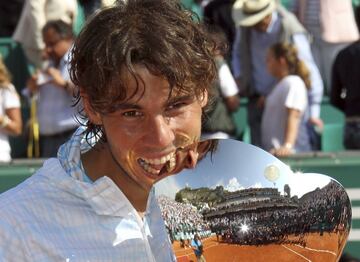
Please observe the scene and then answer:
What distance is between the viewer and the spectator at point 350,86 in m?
6.50

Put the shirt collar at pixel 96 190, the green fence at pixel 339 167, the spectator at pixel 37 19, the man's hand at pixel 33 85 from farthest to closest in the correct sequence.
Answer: the spectator at pixel 37 19 → the man's hand at pixel 33 85 → the green fence at pixel 339 167 → the shirt collar at pixel 96 190

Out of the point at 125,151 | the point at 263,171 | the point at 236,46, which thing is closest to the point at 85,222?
the point at 125,151

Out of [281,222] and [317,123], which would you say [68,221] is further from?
[317,123]

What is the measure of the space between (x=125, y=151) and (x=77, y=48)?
21 centimetres

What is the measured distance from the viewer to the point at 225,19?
759 centimetres

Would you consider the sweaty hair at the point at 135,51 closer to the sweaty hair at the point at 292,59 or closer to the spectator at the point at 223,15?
the sweaty hair at the point at 292,59

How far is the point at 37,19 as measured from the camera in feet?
23.8

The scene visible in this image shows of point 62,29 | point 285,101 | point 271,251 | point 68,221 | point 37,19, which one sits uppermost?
point 68,221

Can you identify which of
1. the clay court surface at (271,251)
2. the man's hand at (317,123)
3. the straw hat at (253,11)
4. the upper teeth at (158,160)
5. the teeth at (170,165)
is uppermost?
the upper teeth at (158,160)

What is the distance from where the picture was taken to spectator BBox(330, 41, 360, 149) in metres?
6.50

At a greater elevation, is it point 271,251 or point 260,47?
point 271,251

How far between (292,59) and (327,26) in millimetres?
1086

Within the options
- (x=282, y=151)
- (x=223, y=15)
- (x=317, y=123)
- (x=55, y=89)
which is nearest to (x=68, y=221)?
(x=282, y=151)

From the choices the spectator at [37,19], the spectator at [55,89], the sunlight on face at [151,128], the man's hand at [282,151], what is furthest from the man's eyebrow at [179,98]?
the spectator at [37,19]
